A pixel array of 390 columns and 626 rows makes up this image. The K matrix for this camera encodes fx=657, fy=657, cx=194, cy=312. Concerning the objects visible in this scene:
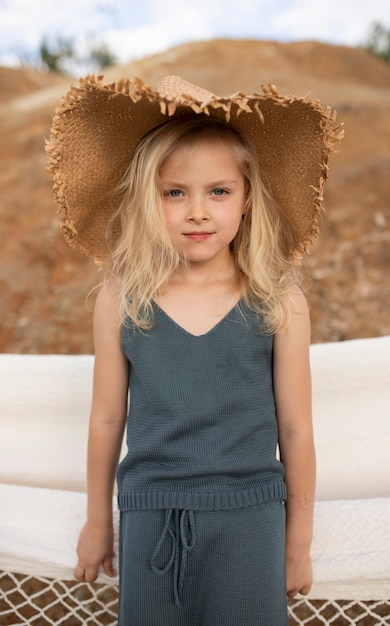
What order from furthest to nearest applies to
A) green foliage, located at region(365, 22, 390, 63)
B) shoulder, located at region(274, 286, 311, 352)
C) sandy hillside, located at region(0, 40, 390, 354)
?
1. green foliage, located at region(365, 22, 390, 63)
2. sandy hillside, located at region(0, 40, 390, 354)
3. shoulder, located at region(274, 286, 311, 352)

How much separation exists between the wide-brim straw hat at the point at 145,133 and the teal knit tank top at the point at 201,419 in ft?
0.75

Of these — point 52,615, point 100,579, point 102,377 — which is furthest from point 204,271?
point 52,615

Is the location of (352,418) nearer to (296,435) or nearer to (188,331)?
(296,435)

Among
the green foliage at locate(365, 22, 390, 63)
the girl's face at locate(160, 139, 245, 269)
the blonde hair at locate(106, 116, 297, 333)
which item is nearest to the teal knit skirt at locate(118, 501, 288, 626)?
the blonde hair at locate(106, 116, 297, 333)

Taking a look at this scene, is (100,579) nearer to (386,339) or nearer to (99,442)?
(99,442)

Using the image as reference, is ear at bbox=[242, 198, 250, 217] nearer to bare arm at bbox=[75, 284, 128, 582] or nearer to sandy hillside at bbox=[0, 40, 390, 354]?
bare arm at bbox=[75, 284, 128, 582]

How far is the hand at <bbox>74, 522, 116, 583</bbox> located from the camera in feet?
3.95

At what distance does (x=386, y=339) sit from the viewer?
1517mm

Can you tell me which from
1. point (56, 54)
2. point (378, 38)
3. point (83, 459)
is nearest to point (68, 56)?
point (56, 54)

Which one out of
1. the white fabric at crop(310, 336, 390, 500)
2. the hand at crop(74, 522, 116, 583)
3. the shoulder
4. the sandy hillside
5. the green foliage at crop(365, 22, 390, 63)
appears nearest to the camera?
the shoulder

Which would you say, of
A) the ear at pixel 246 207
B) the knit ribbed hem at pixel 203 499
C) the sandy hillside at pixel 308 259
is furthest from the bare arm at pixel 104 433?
the sandy hillside at pixel 308 259

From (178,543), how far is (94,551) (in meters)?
0.26

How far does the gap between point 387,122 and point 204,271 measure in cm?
388

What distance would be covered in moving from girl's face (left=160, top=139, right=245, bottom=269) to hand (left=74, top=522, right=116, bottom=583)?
539mm
